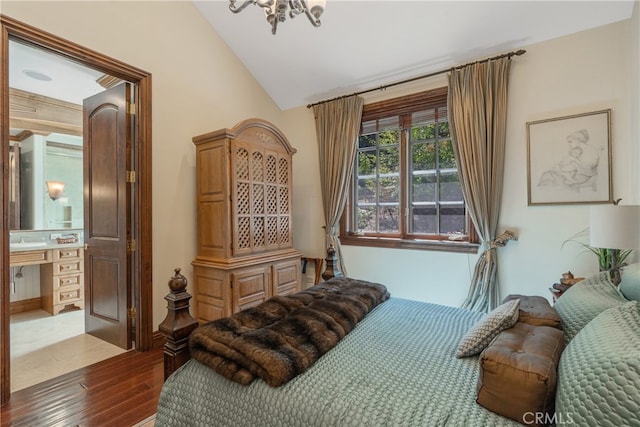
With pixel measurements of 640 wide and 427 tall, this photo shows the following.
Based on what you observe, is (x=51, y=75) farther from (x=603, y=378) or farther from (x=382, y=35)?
(x=603, y=378)

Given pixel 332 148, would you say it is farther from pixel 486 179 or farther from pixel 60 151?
pixel 60 151

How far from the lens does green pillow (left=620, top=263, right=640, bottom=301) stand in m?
1.21

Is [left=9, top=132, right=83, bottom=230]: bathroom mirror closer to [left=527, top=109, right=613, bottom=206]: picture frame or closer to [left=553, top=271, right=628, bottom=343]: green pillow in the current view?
[left=553, top=271, right=628, bottom=343]: green pillow

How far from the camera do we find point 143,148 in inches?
104

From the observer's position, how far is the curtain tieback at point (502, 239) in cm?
273

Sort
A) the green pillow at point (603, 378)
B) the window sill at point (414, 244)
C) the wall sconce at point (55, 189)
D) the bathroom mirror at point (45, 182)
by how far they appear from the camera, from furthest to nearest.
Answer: the wall sconce at point (55, 189) < the bathroom mirror at point (45, 182) < the window sill at point (414, 244) < the green pillow at point (603, 378)

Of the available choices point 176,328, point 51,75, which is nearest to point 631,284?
point 176,328

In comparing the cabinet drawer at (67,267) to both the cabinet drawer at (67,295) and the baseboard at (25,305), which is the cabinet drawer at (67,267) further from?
the baseboard at (25,305)

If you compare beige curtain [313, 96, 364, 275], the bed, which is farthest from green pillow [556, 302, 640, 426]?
beige curtain [313, 96, 364, 275]

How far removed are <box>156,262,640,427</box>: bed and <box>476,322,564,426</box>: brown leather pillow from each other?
0.07 feet

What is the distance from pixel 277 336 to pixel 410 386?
584mm

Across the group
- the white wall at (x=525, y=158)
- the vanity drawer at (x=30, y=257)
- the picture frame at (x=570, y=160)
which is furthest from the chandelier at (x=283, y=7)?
the vanity drawer at (x=30, y=257)

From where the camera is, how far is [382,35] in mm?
2971

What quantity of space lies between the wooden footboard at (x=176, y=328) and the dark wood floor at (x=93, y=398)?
0.78 metres
